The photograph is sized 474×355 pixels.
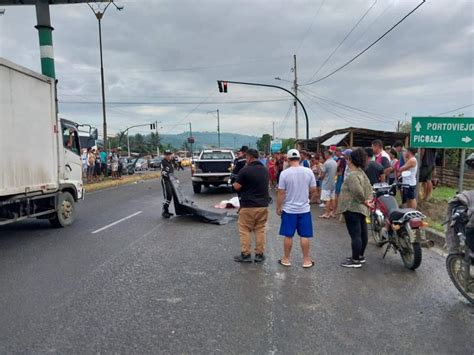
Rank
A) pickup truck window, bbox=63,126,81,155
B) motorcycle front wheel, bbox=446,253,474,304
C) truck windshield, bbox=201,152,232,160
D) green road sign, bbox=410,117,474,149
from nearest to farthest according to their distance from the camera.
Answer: motorcycle front wheel, bbox=446,253,474,304 < green road sign, bbox=410,117,474,149 < pickup truck window, bbox=63,126,81,155 < truck windshield, bbox=201,152,232,160

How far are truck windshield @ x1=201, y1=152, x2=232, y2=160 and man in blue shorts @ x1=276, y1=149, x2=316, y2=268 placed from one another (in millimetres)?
11552

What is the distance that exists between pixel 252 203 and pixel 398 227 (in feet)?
6.99

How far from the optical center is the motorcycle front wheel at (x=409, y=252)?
203 inches

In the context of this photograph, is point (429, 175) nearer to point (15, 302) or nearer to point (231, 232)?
point (231, 232)

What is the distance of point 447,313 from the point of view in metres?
3.97

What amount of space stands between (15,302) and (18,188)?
11.1 ft

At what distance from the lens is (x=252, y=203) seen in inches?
230

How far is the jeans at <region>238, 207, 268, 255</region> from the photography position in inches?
231

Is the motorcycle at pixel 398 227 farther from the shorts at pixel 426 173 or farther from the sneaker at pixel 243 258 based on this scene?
the shorts at pixel 426 173

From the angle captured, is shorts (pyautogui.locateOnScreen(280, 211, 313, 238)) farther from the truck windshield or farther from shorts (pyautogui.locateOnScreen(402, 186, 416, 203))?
the truck windshield

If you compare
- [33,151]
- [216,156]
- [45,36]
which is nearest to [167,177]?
[33,151]

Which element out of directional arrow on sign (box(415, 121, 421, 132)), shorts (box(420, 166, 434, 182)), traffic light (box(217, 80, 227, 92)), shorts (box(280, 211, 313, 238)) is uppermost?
traffic light (box(217, 80, 227, 92))

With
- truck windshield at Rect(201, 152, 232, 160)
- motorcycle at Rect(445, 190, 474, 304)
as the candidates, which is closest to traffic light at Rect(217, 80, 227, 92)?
truck windshield at Rect(201, 152, 232, 160)

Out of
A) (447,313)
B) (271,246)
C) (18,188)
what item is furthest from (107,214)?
(447,313)
